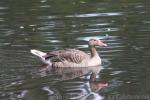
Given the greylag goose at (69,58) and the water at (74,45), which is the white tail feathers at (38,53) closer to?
the greylag goose at (69,58)

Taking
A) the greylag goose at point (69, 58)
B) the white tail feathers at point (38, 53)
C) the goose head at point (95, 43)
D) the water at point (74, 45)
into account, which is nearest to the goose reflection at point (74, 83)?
the water at point (74, 45)

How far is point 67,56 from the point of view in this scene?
66.1 ft

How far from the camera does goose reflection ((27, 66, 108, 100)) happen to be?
16078 millimetres

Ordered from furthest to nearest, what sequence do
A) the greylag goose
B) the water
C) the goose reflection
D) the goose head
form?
the goose head < the greylag goose < the water < the goose reflection

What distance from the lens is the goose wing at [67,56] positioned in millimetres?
19953

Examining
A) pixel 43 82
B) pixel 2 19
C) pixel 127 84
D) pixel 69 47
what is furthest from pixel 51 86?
pixel 2 19

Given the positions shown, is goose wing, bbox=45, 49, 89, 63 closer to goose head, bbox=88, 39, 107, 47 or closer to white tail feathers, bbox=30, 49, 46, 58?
white tail feathers, bbox=30, 49, 46, 58

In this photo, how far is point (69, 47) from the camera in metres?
21.4

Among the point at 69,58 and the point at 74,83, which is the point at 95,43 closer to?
the point at 69,58

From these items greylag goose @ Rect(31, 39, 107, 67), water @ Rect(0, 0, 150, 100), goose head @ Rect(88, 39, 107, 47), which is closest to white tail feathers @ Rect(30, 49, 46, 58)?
greylag goose @ Rect(31, 39, 107, 67)

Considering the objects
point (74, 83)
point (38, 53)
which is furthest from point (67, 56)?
point (74, 83)

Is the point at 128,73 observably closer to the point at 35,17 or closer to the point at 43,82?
the point at 43,82

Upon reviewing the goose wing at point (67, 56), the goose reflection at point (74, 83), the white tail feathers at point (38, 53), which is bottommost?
the goose reflection at point (74, 83)

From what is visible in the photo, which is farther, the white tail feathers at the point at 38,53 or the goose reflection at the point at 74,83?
the white tail feathers at the point at 38,53
